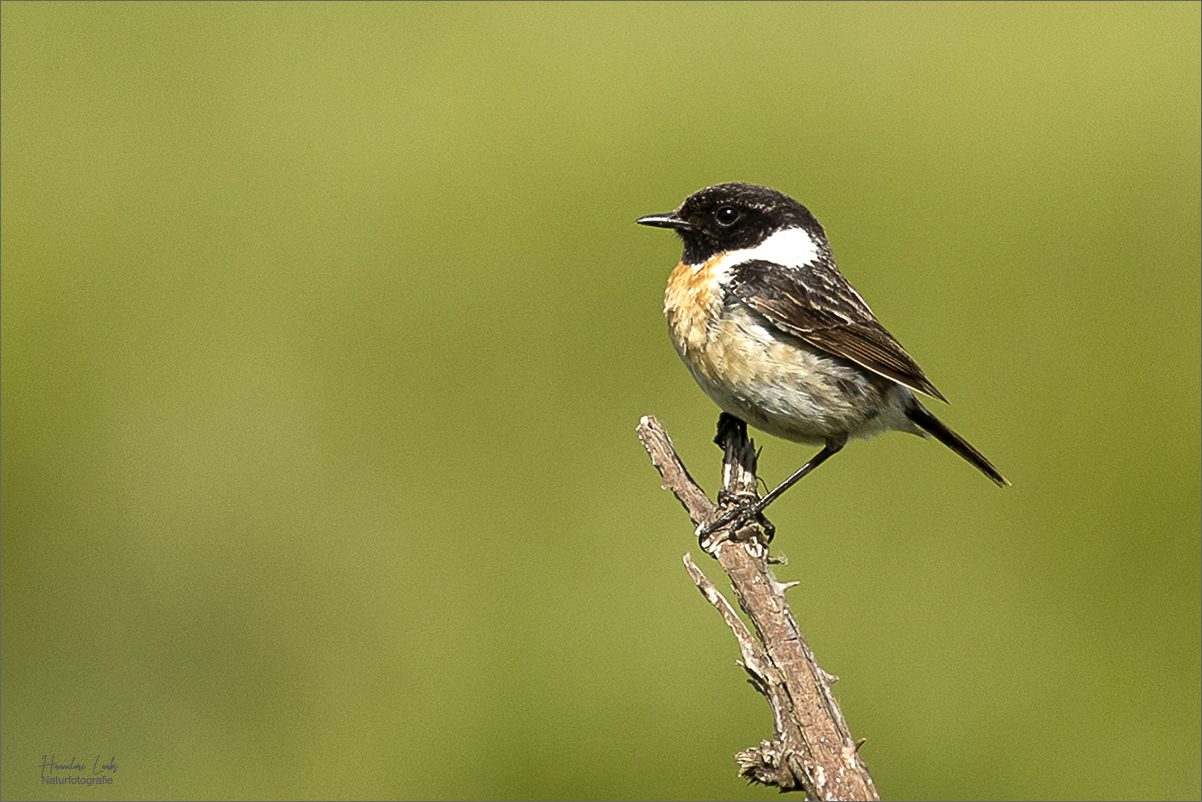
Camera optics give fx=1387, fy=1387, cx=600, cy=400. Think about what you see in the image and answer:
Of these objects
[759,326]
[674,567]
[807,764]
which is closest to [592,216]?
[674,567]

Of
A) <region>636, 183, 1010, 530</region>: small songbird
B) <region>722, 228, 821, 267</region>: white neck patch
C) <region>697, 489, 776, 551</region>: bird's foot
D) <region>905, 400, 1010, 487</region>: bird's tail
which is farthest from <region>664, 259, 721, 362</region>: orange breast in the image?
<region>905, 400, 1010, 487</region>: bird's tail

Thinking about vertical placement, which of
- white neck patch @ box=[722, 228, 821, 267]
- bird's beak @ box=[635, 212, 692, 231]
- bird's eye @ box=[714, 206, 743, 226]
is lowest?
white neck patch @ box=[722, 228, 821, 267]

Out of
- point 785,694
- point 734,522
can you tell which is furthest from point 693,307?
point 785,694

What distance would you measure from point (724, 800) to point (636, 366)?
2.53m

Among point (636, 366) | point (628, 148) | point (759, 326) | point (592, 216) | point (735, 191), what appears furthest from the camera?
point (628, 148)

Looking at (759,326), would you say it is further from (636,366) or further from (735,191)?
(636,366)

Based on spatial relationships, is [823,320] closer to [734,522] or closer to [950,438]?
[950,438]

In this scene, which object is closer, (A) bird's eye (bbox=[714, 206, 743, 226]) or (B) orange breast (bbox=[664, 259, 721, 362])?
(B) orange breast (bbox=[664, 259, 721, 362])

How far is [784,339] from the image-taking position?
16.3 feet

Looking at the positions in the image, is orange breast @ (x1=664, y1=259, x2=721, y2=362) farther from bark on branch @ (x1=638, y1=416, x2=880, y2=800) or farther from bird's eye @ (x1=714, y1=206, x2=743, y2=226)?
bark on branch @ (x1=638, y1=416, x2=880, y2=800)

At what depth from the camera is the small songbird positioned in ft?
16.1

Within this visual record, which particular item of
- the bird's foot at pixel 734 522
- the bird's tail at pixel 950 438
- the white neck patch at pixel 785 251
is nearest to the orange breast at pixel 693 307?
the white neck patch at pixel 785 251

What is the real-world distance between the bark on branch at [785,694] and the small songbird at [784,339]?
56 centimetres

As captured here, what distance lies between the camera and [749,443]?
513 cm
